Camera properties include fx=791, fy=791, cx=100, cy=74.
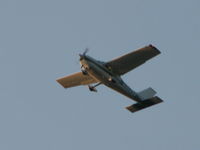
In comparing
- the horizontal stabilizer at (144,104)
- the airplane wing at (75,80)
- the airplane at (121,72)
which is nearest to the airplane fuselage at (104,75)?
the airplane at (121,72)

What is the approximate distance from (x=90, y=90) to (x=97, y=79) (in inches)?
58.1

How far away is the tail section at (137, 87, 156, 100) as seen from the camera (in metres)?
56.1

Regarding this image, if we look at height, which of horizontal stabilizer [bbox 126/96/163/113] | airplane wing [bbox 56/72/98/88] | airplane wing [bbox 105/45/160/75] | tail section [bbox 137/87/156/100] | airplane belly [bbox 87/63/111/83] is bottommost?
horizontal stabilizer [bbox 126/96/163/113]

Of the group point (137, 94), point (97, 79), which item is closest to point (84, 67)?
point (97, 79)

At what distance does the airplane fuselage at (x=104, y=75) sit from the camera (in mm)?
53219

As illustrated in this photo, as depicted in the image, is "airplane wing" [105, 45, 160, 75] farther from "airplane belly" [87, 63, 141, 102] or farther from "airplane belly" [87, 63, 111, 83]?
"airplane belly" [87, 63, 111, 83]

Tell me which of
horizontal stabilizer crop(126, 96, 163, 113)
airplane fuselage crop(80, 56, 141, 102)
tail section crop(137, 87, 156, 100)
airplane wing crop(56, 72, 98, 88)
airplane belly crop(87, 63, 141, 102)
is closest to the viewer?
airplane fuselage crop(80, 56, 141, 102)

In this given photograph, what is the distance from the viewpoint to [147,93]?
56.6m

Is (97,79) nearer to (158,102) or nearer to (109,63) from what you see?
(109,63)

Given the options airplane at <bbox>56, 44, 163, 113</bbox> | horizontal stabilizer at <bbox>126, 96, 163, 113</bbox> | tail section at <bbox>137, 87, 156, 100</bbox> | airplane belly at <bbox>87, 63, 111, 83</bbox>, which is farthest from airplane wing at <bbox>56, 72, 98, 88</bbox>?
tail section at <bbox>137, 87, 156, 100</bbox>

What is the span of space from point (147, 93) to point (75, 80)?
5469 mm

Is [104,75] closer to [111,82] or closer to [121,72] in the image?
[111,82]

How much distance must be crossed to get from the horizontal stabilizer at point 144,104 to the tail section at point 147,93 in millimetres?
334

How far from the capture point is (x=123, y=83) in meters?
55.0
